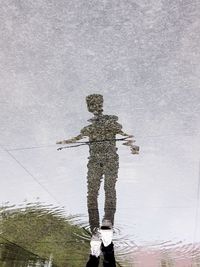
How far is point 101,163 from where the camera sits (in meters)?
4.86

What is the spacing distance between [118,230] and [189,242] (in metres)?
2.81

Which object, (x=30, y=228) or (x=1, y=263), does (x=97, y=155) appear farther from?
(x=1, y=263)

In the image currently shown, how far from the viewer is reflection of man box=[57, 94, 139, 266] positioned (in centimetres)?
444

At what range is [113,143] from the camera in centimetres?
500

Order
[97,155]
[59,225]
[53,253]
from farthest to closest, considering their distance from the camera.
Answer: [53,253]
[59,225]
[97,155]

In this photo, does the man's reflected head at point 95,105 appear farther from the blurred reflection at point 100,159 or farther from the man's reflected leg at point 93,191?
the man's reflected leg at point 93,191

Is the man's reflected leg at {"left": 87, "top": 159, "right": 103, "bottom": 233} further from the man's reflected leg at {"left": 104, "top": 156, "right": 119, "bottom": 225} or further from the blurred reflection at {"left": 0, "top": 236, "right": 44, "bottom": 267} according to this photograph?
the blurred reflection at {"left": 0, "top": 236, "right": 44, "bottom": 267}

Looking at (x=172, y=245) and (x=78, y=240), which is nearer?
(x=78, y=240)

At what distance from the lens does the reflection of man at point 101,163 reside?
4.44 metres

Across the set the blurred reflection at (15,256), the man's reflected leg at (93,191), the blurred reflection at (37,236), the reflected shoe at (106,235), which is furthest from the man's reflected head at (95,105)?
Answer: the blurred reflection at (15,256)

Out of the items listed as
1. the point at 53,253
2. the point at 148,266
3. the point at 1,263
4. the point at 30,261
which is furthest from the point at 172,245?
the point at 1,263

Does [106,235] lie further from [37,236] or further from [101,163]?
[37,236]

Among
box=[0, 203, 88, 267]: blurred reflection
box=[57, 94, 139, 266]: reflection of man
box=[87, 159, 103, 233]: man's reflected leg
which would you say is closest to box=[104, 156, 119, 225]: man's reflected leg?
box=[57, 94, 139, 266]: reflection of man

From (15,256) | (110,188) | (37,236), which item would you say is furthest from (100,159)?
(15,256)
